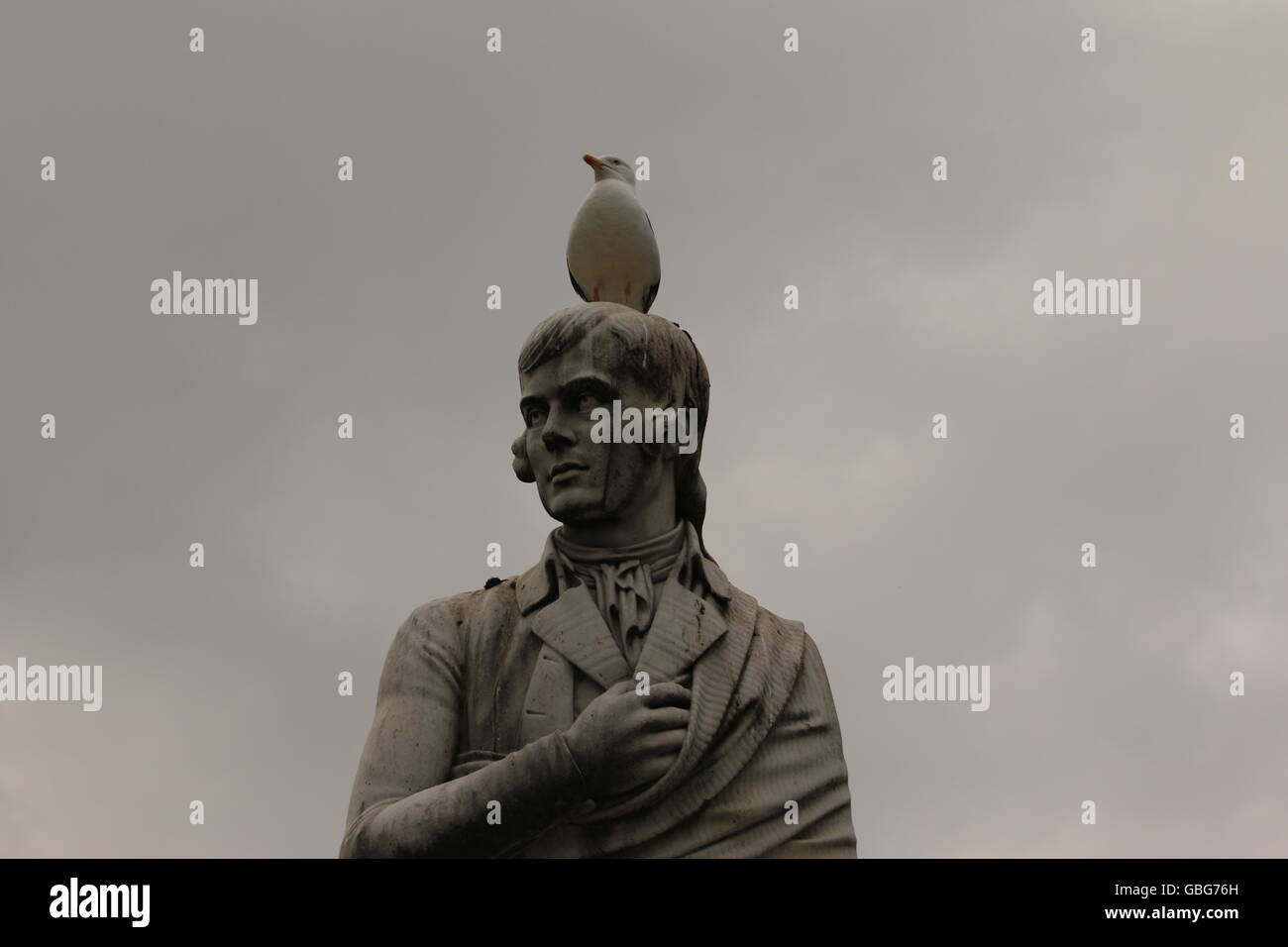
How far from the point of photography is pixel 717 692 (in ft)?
43.8

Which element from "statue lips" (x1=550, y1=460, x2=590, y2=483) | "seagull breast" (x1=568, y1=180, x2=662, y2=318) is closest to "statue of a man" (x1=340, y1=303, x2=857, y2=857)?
"statue lips" (x1=550, y1=460, x2=590, y2=483)

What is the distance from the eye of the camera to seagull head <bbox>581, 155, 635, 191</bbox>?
16.0 m

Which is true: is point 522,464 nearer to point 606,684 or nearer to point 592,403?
point 592,403

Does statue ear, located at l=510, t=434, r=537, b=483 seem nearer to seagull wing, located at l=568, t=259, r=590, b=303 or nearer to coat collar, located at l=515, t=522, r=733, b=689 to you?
coat collar, located at l=515, t=522, r=733, b=689

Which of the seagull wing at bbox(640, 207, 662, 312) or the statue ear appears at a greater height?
the seagull wing at bbox(640, 207, 662, 312)

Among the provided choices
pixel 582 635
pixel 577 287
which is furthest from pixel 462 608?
pixel 577 287

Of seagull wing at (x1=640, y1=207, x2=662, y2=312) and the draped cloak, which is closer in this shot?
the draped cloak

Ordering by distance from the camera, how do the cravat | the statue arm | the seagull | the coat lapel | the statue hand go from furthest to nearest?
the seagull < the cravat < the coat lapel < the statue hand < the statue arm

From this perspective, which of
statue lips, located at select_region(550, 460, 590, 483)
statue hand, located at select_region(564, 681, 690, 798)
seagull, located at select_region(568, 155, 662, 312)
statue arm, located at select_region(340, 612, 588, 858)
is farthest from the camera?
seagull, located at select_region(568, 155, 662, 312)

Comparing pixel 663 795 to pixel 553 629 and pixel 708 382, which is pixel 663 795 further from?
pixel 708 382

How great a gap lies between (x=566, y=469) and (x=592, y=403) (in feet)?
1.42

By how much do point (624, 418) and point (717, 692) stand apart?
5.92 ft

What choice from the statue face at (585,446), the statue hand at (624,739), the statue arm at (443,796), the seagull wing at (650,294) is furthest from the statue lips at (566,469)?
the seagull wing at (650,294)
